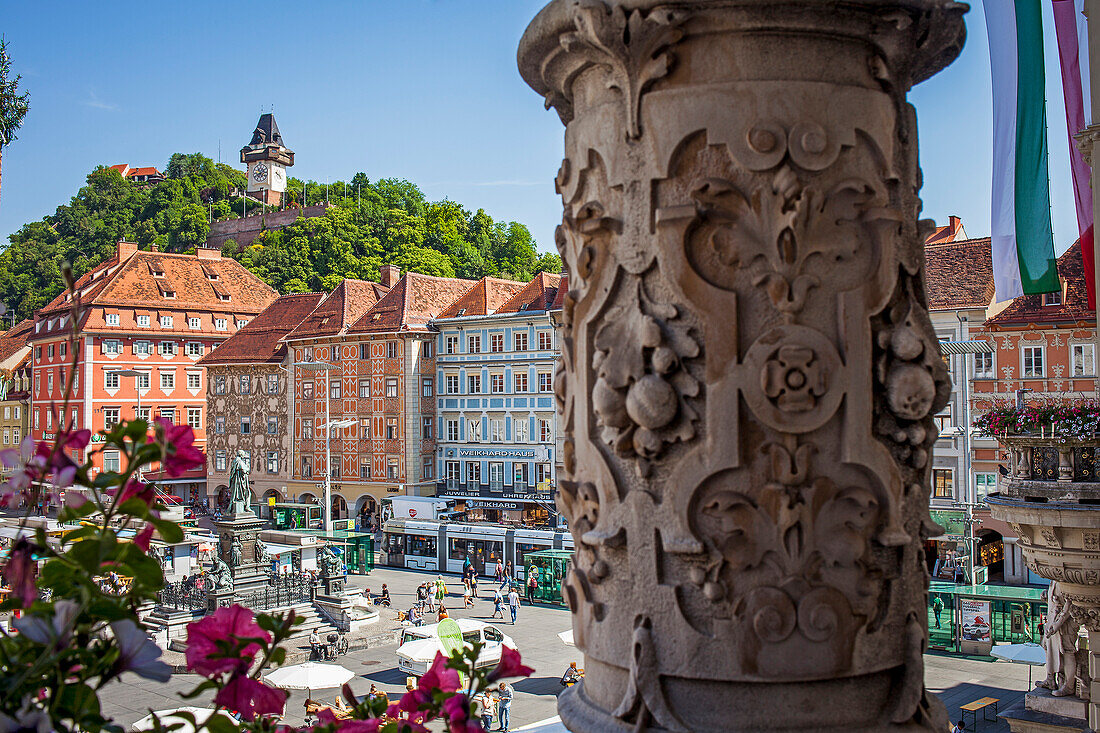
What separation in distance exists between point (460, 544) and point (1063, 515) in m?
24.8

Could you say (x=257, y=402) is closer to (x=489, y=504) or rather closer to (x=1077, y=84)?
(x=489, y=504)

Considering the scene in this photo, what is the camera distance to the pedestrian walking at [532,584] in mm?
27859

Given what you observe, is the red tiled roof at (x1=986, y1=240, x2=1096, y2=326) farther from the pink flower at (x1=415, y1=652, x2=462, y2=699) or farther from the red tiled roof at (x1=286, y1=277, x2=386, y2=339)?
the pink flower at (x1=415, y1=652, x2=462, y2=699)

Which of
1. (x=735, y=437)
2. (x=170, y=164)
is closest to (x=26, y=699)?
(x=735, y=437)

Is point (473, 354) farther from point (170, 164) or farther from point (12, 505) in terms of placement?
point (170, 164)

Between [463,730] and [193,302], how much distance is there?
56.3 metres

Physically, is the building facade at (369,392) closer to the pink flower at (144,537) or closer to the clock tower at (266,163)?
the pink flower at (144,537)

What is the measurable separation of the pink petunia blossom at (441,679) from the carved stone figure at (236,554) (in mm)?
23773

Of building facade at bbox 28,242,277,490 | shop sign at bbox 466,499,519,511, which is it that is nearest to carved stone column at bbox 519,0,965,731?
shop sign at bbox 466,499,519,511

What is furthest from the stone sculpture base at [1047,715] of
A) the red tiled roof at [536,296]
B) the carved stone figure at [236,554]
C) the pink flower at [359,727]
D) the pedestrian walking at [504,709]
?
the red tiled roof at [536,296]

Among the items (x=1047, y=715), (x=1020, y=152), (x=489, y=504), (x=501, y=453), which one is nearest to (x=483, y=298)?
(x=501, y=453)

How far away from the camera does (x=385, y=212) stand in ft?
259

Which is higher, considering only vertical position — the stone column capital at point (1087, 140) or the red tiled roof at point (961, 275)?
the red tiled roof at point (961, 275)

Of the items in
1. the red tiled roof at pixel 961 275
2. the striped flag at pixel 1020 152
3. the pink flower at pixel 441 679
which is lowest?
the pink flower at pixel 441 679
